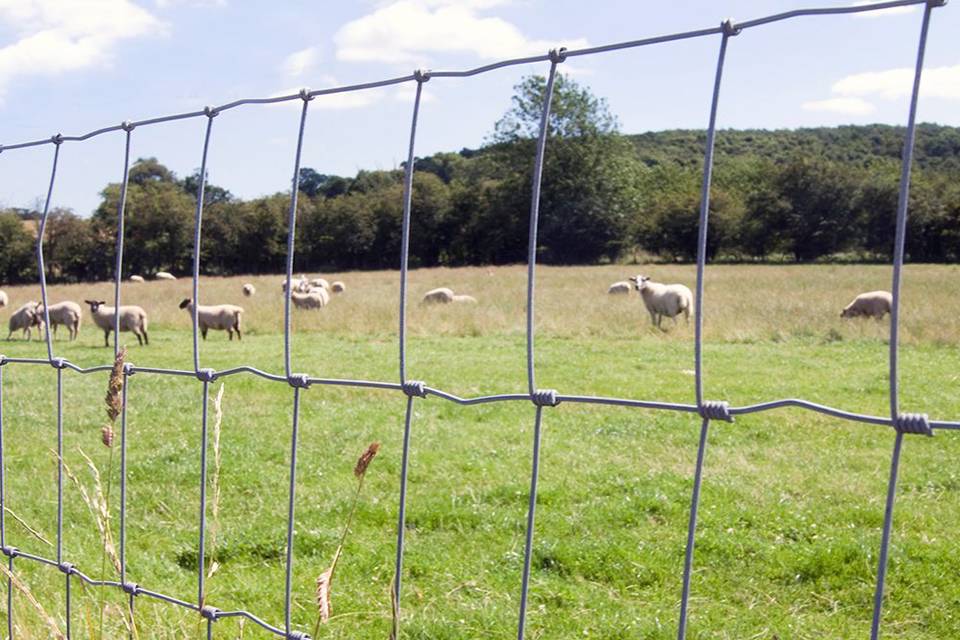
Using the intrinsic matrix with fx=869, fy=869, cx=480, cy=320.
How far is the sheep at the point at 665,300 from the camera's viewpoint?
1881 centimetres

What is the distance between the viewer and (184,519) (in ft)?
17.8

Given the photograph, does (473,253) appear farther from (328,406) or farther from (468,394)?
(328,406)

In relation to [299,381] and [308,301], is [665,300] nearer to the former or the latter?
[308,301]

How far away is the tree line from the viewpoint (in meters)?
8.51

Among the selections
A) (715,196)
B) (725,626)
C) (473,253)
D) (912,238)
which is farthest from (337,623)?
(715,196)

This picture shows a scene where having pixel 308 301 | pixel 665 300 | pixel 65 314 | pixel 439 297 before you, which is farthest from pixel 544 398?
pixel 439 297

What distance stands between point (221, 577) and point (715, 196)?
86.8 feet

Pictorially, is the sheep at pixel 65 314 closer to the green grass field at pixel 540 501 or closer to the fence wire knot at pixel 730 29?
the green grass field at pixel 540 501

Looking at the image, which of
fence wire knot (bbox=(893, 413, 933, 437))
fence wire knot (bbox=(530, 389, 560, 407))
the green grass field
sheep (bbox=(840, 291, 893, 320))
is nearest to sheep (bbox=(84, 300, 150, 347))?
the green grass field

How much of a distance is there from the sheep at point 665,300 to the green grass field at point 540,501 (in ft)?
18.2

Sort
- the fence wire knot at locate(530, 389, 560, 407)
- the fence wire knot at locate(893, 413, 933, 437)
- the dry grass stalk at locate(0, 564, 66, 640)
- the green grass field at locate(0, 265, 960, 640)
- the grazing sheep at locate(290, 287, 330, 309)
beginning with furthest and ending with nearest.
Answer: the grazing sheep at locate(290, 287, 330, 309)
the green grass field at locate(0, 265, 960, 640)
the dry grass stalk at locate(0, 564, 66, 640)
the fence wire knot at locate(530, 389, 560, 407)
the fence wire knot at locate(893, 413, 933, 437)

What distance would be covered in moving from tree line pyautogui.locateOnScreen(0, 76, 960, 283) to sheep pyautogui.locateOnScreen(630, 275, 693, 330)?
239cm

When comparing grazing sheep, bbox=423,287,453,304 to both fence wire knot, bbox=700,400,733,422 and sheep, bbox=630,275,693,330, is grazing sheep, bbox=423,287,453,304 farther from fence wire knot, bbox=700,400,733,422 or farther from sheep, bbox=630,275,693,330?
fence wire knot, bbox=700,400,733,422

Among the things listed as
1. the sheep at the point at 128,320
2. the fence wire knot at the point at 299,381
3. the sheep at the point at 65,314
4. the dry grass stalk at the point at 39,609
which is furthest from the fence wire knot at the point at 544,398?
the sheep at the point at 65,314
